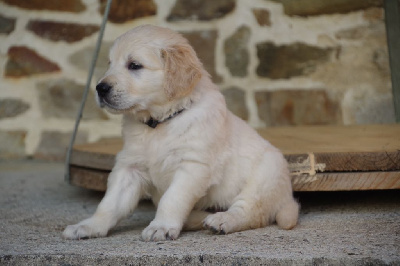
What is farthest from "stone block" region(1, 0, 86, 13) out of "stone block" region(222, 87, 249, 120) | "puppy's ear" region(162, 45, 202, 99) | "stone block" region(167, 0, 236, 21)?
"puppy's ear" region(162, 45, 202, 99)

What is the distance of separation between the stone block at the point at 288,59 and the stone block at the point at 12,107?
2.14 meters

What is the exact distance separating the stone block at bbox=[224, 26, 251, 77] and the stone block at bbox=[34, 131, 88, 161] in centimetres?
148

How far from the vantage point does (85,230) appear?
282 centimetres

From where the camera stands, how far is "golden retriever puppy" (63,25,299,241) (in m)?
2.87

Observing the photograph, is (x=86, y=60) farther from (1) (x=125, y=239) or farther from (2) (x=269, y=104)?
(1) (x=125, y=239)

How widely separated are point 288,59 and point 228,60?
0.53 m

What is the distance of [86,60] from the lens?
5.57m

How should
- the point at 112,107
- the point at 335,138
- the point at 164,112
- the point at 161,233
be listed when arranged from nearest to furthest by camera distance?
the point at 161,233
the point at 112,107
the point at 164,112
the point at 335,138

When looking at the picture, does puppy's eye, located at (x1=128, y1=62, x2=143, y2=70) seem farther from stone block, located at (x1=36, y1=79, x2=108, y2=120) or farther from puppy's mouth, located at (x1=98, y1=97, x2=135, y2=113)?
stone block, located at (x1=36, y1=79, x2=108, y2=120)

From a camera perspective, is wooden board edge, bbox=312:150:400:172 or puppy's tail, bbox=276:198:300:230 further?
wooden board edge, bbox=312:150:400:172

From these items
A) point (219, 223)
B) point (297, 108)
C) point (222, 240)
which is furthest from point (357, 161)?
point (297, 108)

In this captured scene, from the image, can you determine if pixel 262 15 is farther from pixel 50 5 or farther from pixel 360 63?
pixel 50 5

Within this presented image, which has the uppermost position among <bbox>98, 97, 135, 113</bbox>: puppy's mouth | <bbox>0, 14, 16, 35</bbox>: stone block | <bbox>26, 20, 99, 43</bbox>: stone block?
<bbox>0, 14, 16, 35</bbox>: stone block

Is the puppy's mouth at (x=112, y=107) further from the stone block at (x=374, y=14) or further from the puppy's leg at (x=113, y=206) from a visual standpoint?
the stone block at (x=374, y=14)
